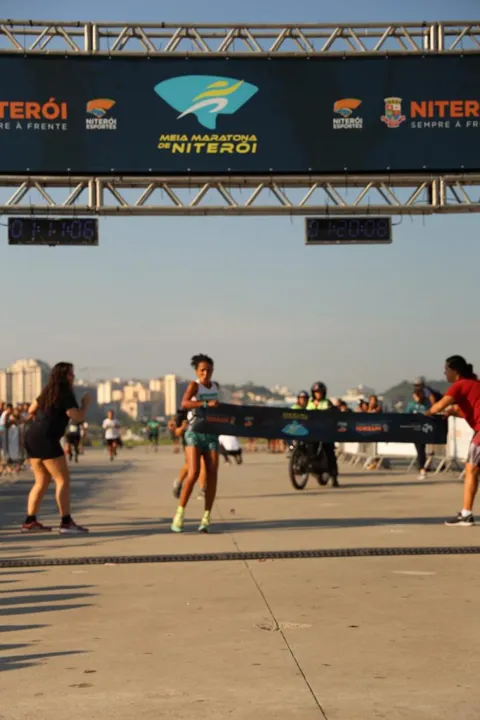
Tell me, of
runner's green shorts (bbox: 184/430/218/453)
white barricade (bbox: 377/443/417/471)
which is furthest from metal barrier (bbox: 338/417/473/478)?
runner's green shorts (bbox: 184/430/218/453)

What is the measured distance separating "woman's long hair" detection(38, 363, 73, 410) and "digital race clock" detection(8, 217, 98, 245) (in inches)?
402

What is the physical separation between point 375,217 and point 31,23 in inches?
281

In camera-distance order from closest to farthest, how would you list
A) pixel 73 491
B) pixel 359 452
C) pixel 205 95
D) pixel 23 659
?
1. pixel 23 659
2. pixel 73 491
3. pixel 205 95
4. pixel 359 452

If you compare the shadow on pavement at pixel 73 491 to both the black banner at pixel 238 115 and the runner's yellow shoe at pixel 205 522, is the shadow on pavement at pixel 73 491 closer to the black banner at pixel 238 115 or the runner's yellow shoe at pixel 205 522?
the runner's yellow shoe at pixel 205 522

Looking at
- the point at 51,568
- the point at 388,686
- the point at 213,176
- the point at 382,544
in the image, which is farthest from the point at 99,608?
the point at 213,176

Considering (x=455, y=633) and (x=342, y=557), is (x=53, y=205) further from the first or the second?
(x=455, y=633)

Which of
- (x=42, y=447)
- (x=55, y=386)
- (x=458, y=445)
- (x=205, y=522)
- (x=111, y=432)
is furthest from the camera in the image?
(x=111, y=432)

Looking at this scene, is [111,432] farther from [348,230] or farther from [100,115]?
[100,115]

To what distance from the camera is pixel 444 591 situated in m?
8.07

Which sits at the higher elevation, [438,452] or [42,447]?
[42,447]

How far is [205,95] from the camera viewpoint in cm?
2205

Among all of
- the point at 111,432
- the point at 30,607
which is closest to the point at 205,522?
the point at 30,607

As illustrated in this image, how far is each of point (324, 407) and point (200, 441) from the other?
341 inches

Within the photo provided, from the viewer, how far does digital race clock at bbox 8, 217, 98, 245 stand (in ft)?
73.4
